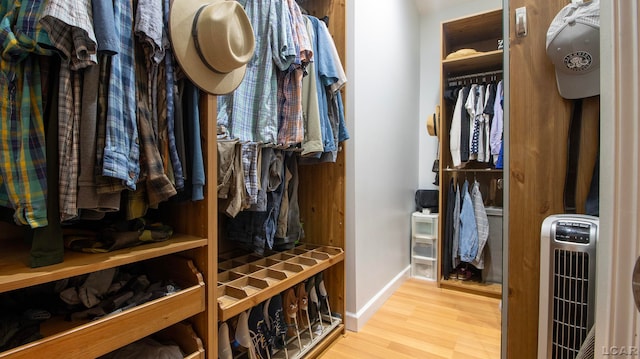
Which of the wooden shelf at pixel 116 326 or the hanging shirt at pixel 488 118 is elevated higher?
the hanging shirt at pixel 488 118

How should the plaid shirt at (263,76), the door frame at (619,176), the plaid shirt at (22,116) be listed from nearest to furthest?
the door frame at (619,176), the plaid shirt at (22,116), the plaid shirt at (263,76)

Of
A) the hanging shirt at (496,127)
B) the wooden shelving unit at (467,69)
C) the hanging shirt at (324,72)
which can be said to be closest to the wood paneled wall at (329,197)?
the hanging shirt at (324,72)

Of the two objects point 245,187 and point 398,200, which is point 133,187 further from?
point 398,200

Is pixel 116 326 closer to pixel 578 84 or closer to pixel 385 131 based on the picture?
pixel 578 84

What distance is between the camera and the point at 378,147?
7.08ft

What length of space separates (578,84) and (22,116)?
152cm

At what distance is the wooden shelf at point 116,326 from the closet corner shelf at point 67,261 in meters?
0.12

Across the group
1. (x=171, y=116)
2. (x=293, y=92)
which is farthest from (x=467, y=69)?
(x=171, y=116)

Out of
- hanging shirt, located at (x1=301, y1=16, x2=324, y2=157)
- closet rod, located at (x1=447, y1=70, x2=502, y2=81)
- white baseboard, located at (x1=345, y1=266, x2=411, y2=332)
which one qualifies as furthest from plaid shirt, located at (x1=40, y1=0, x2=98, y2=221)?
closet rod, located at (x1=447, y1=70, x2=502, y2=81)

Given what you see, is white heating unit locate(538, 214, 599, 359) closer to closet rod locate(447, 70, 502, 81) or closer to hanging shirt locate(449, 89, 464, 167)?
hanging shirt locate(449, 89, 464, 167)

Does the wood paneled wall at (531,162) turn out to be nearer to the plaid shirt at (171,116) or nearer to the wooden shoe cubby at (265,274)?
the wooden shoe cubby at (265,274)

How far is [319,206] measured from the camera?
1874 millimetres

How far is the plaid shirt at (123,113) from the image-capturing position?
71 cm

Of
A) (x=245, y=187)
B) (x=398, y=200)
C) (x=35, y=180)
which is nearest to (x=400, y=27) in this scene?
(x=398, y=200)
